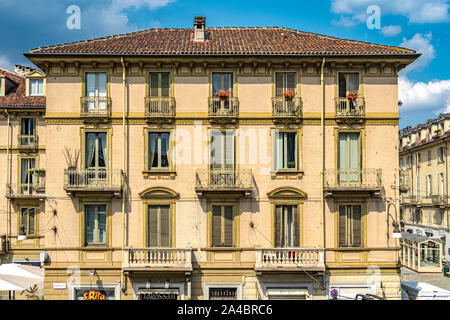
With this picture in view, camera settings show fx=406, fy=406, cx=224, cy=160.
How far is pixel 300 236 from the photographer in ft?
65.6

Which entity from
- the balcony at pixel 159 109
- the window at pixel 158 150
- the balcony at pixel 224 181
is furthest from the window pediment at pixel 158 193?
the balcony at pixel 159 109

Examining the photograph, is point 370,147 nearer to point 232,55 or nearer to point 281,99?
point 281,99

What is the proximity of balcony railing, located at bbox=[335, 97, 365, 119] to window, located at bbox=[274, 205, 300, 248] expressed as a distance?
5.24 m

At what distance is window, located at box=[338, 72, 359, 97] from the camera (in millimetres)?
20562

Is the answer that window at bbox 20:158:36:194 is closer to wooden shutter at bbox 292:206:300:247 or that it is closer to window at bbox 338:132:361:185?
wooden shutter at bbox 292:206:300:247

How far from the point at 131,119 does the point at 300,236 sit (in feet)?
33.4

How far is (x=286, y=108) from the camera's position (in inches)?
794

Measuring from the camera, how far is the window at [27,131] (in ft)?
106

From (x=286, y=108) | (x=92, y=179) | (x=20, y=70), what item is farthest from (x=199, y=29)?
(x=20, y=70)

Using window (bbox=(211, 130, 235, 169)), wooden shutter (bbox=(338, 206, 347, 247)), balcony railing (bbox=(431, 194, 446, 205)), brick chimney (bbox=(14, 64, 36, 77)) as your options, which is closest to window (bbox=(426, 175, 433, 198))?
balcony railing (bbox=(431, 194, 446, 205))

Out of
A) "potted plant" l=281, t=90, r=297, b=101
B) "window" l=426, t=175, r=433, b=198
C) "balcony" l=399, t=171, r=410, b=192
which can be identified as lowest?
"window" l=426, t=175, r=433, b=198

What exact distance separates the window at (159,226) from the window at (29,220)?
17.2 meters

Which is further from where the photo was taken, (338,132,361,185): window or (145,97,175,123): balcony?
(338,132,361,185): window

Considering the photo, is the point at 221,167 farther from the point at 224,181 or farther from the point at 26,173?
the point at 26,173
